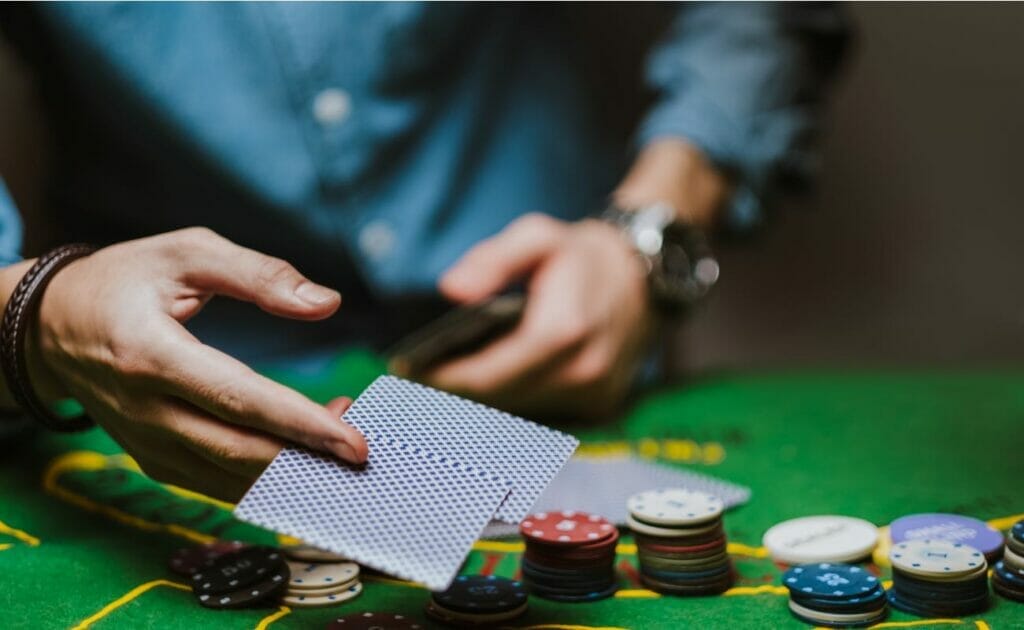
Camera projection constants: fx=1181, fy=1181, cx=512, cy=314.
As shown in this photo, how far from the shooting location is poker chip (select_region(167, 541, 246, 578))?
37.4 inches

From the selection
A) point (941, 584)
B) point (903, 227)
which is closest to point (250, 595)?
point (941, 584)

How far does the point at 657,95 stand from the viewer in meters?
2.15

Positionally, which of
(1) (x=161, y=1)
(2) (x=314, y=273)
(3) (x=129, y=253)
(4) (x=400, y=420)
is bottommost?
(4) (x=400, y=420)

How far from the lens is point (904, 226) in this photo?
2.38 m

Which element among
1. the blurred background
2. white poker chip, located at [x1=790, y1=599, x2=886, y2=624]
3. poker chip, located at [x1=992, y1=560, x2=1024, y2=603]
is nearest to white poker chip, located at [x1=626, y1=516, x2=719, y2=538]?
white poker chip, located at [x1=790, y1=599, x2=886, y2=624]

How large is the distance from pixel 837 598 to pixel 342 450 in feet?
1.22

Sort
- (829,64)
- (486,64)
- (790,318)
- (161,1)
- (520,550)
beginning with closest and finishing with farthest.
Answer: (520,550), (161,1), (486,64), (829,64), (790,318)

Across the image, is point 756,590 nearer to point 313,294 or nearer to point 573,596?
point 573,596

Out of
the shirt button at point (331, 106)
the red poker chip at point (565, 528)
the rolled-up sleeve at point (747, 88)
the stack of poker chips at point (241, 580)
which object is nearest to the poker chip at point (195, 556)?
the stack of poker chips at point (241, 580)

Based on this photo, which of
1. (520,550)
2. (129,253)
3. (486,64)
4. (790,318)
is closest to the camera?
(129,253)

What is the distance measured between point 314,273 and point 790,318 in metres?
1.24

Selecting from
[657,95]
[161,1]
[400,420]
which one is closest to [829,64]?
[657,95]

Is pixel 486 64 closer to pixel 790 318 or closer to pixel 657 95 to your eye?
pixel 657 95

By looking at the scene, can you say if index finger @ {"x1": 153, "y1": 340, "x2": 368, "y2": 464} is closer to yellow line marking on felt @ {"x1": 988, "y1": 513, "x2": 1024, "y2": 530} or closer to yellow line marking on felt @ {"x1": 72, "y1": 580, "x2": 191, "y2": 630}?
yellow line marking on felt @ {"x1": 72, "y1": 580, "x2": 191, "y2": 630}
